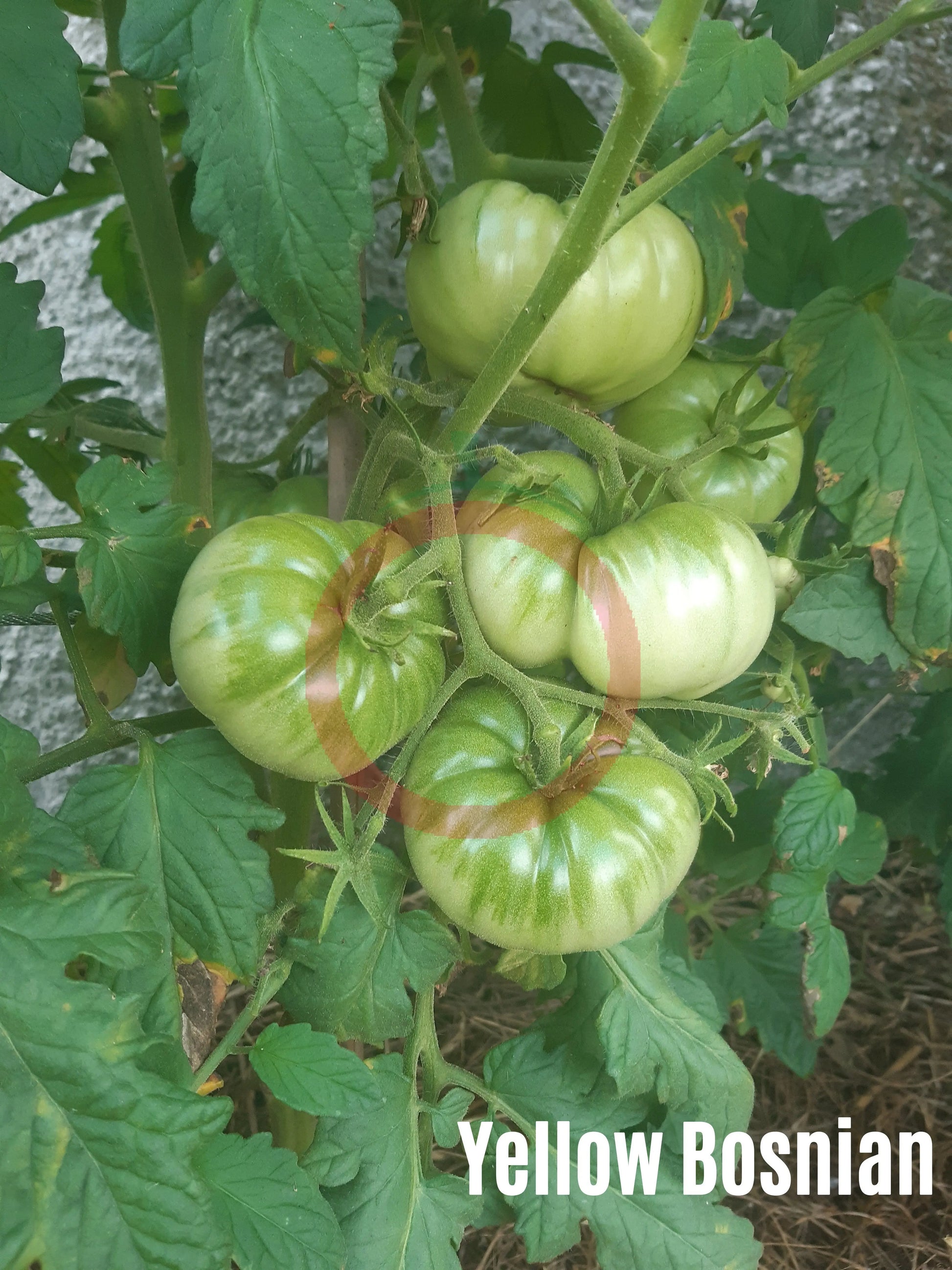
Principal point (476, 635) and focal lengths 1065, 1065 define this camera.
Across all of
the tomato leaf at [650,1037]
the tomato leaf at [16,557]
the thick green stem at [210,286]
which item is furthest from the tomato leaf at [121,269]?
the tomato leaf at [650,1037]

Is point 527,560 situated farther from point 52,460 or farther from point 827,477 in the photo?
point 52,460

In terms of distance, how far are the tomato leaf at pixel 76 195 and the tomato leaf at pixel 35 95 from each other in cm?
38

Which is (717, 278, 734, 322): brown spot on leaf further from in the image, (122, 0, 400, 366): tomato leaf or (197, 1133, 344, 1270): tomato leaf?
(197, 1133, 344, 1270): tomato leaf

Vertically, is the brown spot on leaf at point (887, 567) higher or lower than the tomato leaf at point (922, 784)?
higher

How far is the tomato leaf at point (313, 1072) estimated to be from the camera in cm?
58

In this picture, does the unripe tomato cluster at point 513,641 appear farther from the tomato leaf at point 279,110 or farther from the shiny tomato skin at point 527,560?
the tomato leaf at point 279,110

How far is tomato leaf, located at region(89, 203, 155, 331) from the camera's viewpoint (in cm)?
100

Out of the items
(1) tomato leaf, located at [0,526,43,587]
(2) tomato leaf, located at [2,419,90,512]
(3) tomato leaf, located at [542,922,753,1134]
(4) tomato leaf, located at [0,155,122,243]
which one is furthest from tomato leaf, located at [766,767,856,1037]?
(4) tomato leaf, located at [0,155,122,243]

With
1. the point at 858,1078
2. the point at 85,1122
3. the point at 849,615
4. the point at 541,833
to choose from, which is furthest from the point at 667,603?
the point at 858,1078

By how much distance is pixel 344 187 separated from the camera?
45cm

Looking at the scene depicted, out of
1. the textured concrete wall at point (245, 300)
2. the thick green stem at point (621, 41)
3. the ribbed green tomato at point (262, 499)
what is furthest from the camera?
the textured concrete wall at point (245, 300)

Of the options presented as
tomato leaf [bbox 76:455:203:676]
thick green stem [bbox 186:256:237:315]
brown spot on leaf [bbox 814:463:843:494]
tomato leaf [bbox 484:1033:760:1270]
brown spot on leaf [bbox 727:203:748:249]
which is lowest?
tomato leaf [bbox 484:1033:760:1270]

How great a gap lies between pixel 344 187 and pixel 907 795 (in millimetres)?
838

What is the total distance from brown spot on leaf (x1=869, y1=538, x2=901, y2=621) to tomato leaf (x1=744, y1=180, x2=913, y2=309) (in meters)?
0.20
